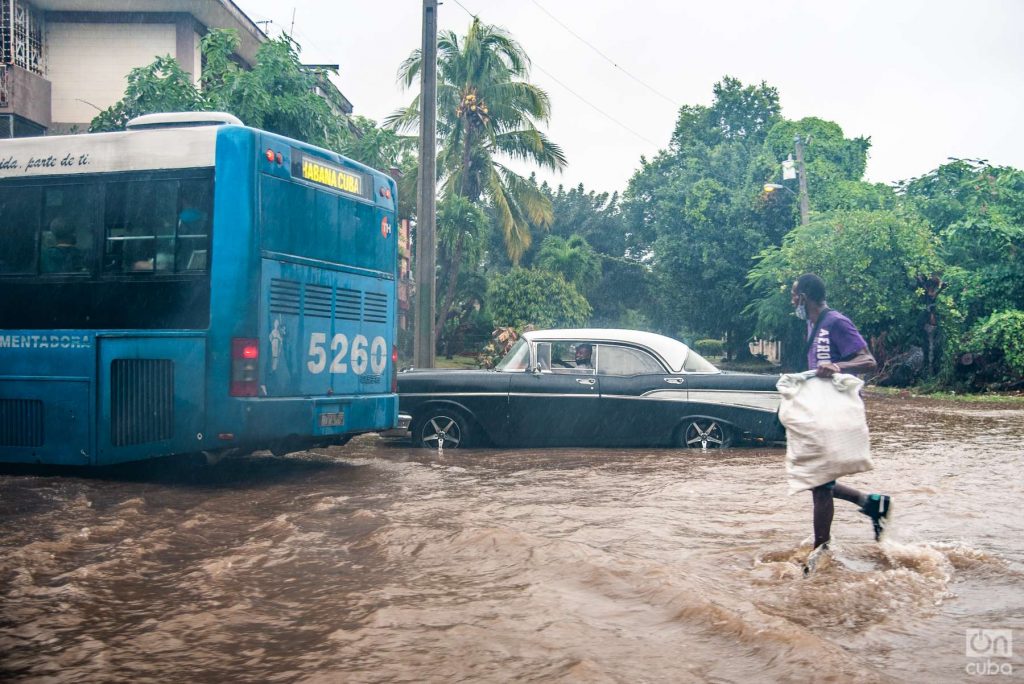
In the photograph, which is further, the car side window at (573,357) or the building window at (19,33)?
the building window at (19,33)

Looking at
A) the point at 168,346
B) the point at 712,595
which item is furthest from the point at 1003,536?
the point at 168,346

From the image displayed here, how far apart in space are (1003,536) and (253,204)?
6.25m

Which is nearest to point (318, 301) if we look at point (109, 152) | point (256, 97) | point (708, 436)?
point (109, 152)

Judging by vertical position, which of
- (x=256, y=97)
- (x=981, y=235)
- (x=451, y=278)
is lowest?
(x=451, y=278)

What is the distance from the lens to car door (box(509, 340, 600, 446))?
11555 millimetres

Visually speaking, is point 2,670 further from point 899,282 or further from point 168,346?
point 899,282

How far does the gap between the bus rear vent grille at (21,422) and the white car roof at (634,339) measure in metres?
5.23

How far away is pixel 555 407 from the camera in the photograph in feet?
37.9

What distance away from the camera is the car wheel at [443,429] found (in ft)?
38.4

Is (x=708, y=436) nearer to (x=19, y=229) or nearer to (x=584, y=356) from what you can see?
(x=584, y=356)

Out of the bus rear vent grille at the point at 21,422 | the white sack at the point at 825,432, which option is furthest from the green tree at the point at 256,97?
the white sack at the point at 825,432

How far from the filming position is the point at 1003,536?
6.56m
